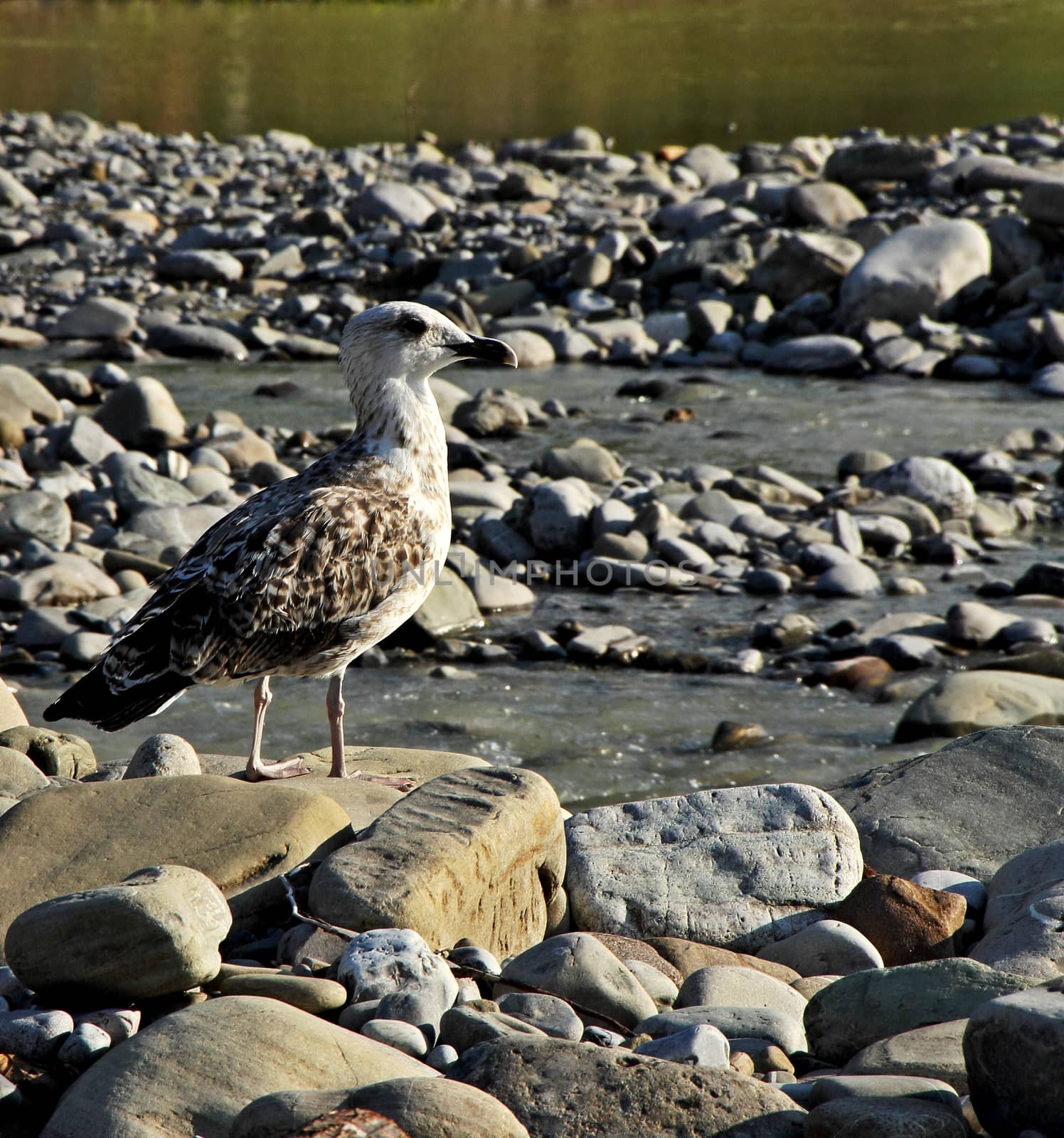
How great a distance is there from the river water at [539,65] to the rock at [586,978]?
84.7 ft

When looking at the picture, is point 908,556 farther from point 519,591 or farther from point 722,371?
point 722,371

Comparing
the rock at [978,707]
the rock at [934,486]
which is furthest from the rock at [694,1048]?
the rock at [934,486]

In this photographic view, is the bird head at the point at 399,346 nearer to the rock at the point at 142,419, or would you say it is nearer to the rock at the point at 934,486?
the rock at the point at 934,486

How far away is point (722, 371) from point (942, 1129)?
39.4 ft

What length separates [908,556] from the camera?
9570 millimetres

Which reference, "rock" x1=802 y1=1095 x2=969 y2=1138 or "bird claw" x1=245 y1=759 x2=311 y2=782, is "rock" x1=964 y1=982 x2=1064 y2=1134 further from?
"bird claw" x1=245 y1=759 x2=311 y2=782

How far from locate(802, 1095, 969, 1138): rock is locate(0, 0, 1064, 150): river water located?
2655 cm

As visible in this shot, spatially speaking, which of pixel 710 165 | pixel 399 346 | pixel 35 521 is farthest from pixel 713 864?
pixel 710 165

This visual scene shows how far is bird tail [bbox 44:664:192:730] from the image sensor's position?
5.08 meters

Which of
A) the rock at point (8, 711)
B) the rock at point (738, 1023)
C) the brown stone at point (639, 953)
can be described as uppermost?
the rock at point (738, 1023)

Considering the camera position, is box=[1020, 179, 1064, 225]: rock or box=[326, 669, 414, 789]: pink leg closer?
box=[326, 669, 414, 789]: pink leg

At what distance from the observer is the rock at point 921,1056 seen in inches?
129

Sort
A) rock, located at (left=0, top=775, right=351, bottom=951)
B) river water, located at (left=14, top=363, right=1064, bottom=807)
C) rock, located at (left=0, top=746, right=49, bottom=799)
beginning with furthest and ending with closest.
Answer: river water, located at (left=14, top=363, right=1064, bottom=807)
rock, located at (left=0, top=746, right=49, bottom=799)
rock, located at (left=0, top=775, right=351, bottom=951)

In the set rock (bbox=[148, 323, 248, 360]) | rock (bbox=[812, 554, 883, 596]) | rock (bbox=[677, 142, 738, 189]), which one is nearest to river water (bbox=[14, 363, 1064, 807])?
rock (bbox=[812, 554, 883, 596])
